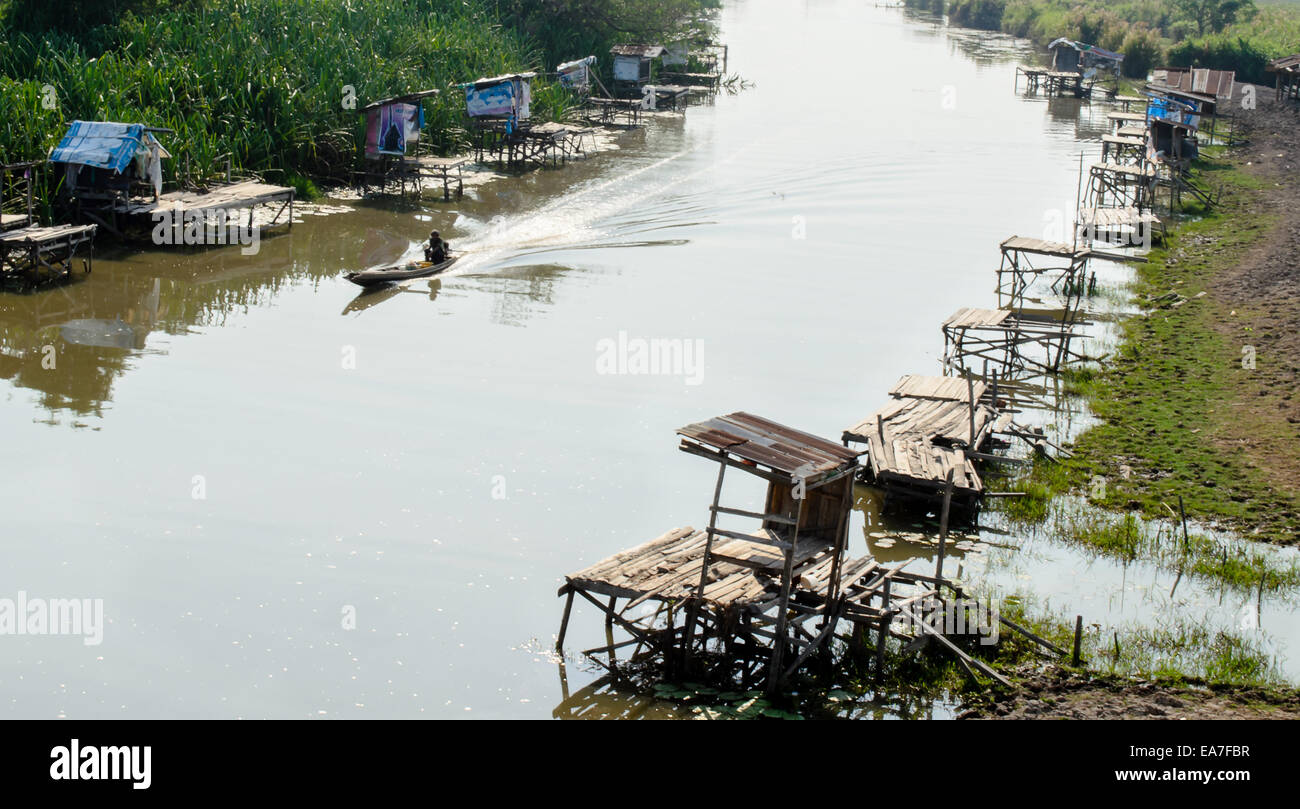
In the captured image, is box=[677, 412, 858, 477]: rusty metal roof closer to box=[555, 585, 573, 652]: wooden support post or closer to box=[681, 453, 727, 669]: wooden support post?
box=[681, 453, 727, 669]: wooden support post

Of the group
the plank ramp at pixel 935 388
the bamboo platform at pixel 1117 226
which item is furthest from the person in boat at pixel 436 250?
the bamboo platform at pixel 1117 226

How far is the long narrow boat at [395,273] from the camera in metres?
23.2

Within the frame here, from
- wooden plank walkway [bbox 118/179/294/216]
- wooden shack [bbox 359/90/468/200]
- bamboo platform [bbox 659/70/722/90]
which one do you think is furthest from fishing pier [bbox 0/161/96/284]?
bamboo platform [bbox 659/70/722/90]

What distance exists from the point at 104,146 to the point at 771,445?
1748 centimetres

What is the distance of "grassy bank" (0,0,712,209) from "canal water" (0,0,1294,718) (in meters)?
2.59

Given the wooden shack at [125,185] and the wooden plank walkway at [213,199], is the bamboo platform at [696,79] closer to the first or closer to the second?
the wooden plank walkway at [213,199]

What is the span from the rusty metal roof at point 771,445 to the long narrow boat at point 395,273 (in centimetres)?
1279

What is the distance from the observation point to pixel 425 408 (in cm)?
1798

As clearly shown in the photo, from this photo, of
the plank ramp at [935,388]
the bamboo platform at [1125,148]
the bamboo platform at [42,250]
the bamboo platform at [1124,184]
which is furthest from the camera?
the bamboo platform at [1125,148]

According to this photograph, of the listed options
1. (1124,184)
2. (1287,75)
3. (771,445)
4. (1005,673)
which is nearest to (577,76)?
(1124,184)

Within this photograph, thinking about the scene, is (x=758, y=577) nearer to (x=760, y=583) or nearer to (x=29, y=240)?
(x=760, y=583)
